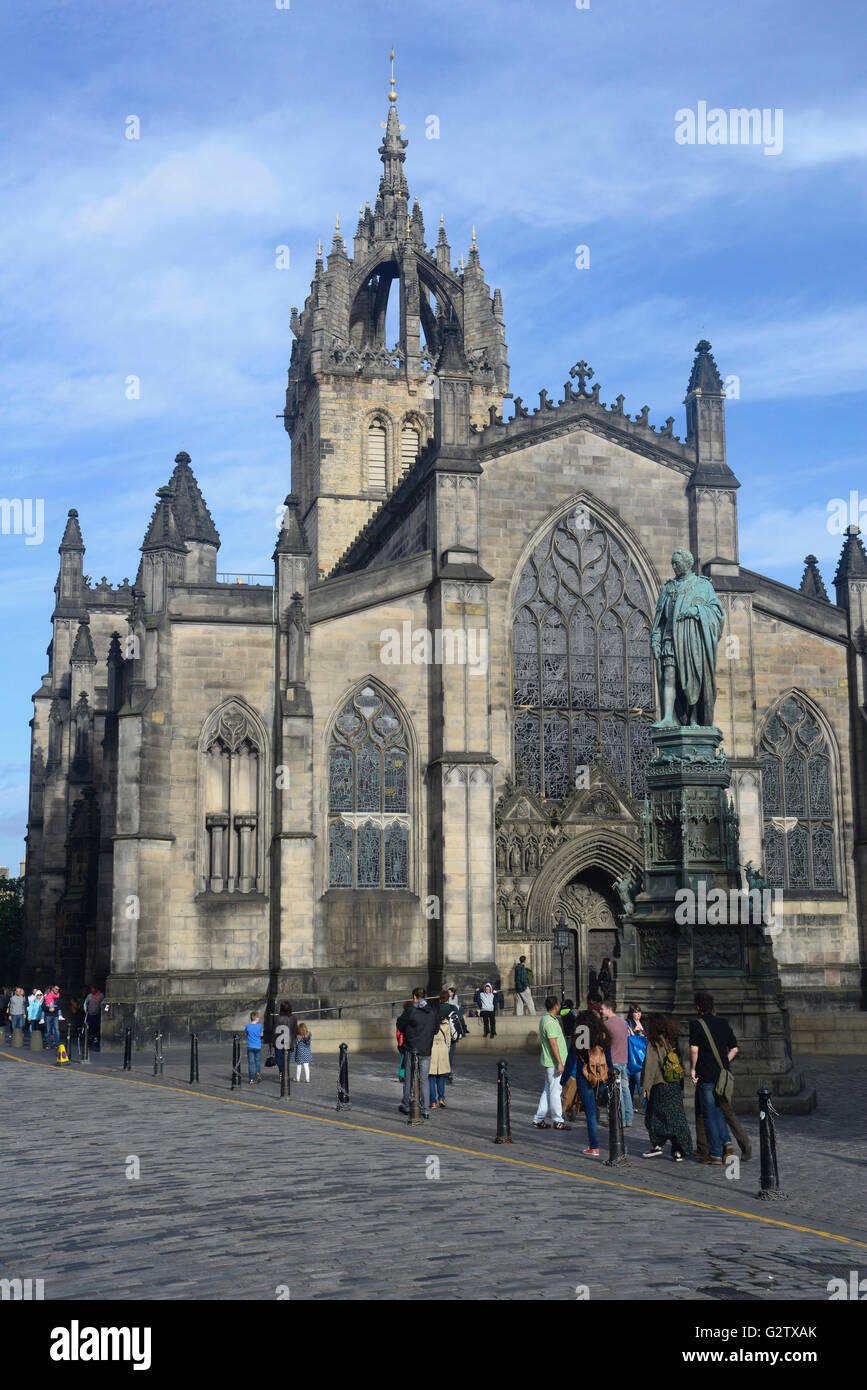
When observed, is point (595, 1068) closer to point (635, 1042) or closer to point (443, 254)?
point (635, 1042)

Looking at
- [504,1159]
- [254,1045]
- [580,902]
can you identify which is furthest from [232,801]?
[504,1159]

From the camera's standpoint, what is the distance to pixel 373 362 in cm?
5716

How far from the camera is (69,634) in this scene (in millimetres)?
56312

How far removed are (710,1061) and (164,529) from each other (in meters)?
23.4

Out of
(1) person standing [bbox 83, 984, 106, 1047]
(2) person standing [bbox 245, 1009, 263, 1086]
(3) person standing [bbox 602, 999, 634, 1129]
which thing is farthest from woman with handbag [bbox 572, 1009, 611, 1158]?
(1) person standing [bbox 83, 984, 106, 1047]

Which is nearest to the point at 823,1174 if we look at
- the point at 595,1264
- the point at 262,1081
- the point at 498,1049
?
the point at 595,1264

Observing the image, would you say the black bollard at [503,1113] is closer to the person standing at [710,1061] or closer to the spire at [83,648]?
the person standing at [710,1061]

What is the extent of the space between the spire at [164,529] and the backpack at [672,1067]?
22510mm

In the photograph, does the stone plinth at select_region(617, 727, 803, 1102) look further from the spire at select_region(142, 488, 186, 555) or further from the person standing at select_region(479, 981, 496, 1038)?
the spire at select_region(142, 488, 186, 555)

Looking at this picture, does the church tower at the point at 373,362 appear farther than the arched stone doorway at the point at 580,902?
Yes

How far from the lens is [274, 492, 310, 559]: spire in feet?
111

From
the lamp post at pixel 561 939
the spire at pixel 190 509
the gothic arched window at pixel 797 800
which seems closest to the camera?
the lamp post at pixel 561 939

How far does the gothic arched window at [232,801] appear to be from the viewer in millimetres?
33188

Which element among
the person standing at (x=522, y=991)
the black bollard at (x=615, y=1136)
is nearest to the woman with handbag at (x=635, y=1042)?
the black bollard at (x=615, y=1136)
